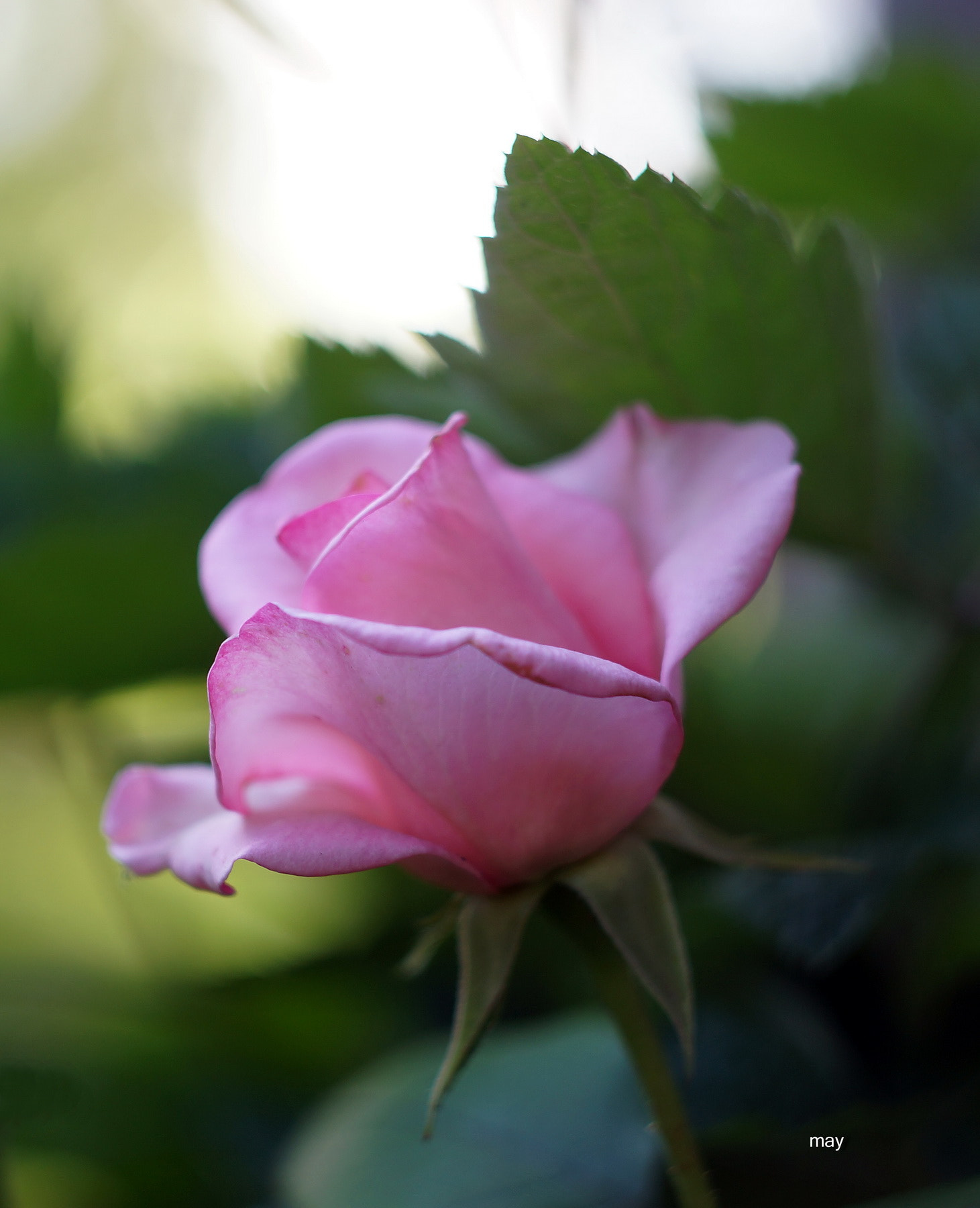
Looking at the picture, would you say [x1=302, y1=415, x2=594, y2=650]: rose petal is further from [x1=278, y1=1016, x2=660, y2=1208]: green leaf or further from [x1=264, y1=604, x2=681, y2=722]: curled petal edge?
[x1=278, y1=1016, x2=660, y2=1208]: green leaf

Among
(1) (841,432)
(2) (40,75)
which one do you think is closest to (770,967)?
(1) (841,432)

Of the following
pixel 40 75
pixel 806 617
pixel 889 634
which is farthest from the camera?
pixel 40 75

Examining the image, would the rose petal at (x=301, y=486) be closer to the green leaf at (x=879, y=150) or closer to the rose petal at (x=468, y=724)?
the rose petal at (x=468, y=724)

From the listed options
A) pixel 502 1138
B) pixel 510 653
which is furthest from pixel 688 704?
pixel 510 653

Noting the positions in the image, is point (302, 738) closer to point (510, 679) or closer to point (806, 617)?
point (510, 679)

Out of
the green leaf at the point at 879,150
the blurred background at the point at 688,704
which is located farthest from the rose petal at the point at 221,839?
the green leaf at the point at 879,150

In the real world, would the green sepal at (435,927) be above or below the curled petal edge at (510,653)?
below

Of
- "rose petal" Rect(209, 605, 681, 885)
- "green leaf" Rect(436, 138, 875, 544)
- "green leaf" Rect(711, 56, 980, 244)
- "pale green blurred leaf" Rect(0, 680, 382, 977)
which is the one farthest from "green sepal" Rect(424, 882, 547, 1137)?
"green leaf" Rect(711, 56, 980, 244)
